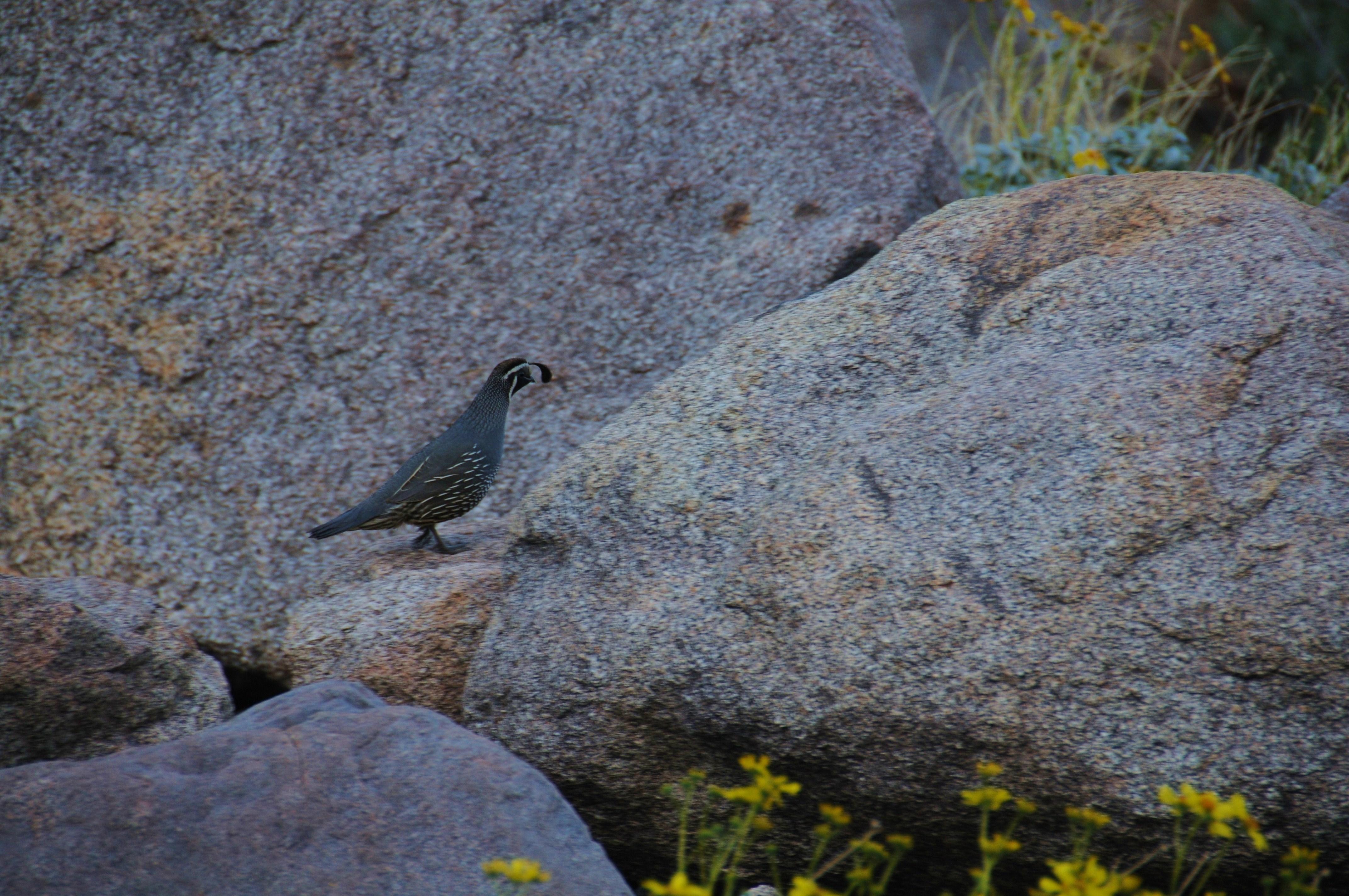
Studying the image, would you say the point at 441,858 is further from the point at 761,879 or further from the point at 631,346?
the point at 631,346

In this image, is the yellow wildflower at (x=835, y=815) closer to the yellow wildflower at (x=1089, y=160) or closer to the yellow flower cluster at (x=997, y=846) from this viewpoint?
the yellow flower cluster at (x=997, y=846)

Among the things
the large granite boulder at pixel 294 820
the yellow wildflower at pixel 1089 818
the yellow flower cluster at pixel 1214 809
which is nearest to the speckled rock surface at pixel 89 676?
the large granite boulder at pixel 294 820

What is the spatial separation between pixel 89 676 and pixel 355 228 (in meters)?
2.40

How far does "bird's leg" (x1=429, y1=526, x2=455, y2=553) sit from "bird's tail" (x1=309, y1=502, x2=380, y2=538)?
282 millimetres

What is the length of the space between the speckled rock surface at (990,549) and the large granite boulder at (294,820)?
28.5 inches

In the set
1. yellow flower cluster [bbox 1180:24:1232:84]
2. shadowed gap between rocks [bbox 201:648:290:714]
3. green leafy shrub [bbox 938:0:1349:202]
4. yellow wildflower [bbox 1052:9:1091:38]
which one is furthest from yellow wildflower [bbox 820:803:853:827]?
yellow wildflower [bbox 1052:9:1091:38]

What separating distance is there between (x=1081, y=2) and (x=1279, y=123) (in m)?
2.40

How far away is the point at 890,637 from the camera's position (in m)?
3.00

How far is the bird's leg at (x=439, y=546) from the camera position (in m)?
4.58

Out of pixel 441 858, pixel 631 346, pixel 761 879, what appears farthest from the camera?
pixel 631 346

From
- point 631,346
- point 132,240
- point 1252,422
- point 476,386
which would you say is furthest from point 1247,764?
point 132,240

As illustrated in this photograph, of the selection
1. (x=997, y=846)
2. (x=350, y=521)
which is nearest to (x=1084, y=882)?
(x=997, y=846)

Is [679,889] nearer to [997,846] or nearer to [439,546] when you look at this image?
[997,846]

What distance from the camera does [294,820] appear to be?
2523 millimetres
